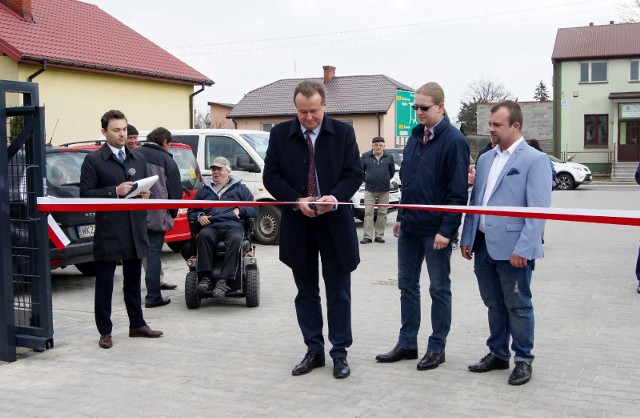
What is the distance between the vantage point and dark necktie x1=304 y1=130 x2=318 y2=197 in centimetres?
570

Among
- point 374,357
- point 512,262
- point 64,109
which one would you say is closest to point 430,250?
point 512,262

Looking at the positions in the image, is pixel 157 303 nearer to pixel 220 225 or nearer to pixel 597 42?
pixel 220 225

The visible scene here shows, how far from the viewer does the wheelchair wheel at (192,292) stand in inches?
323

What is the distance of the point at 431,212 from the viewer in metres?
5.71

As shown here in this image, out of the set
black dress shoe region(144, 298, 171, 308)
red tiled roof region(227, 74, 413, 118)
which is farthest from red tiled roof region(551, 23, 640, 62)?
black dress shoe region(144, 298, 171, 308)

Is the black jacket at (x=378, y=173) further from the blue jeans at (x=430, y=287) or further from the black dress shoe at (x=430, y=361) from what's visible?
the black dress shoe at (x=430, y=361)

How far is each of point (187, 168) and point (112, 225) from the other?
5.83 metres

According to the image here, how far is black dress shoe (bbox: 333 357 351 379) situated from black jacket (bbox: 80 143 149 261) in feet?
7.00

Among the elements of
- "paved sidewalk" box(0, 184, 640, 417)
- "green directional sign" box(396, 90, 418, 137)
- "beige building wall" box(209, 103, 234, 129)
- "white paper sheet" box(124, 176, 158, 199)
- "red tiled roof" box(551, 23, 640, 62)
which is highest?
"red tiled roof" box(551, 23, 640, 62)

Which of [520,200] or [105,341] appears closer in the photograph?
[520,200]

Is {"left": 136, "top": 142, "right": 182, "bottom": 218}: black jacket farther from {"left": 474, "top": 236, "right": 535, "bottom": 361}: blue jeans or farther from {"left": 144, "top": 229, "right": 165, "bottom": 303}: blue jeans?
{"left": 474, "top": 236, "right": 535, "bottom": 361}: blue jeans

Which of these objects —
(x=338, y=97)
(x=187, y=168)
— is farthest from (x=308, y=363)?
(x=338, y=97)

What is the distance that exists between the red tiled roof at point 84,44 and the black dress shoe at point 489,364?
18.6 metres

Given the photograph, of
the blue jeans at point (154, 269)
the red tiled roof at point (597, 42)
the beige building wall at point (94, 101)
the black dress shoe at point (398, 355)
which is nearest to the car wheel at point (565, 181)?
the red tiled roof at point (597, 42)
